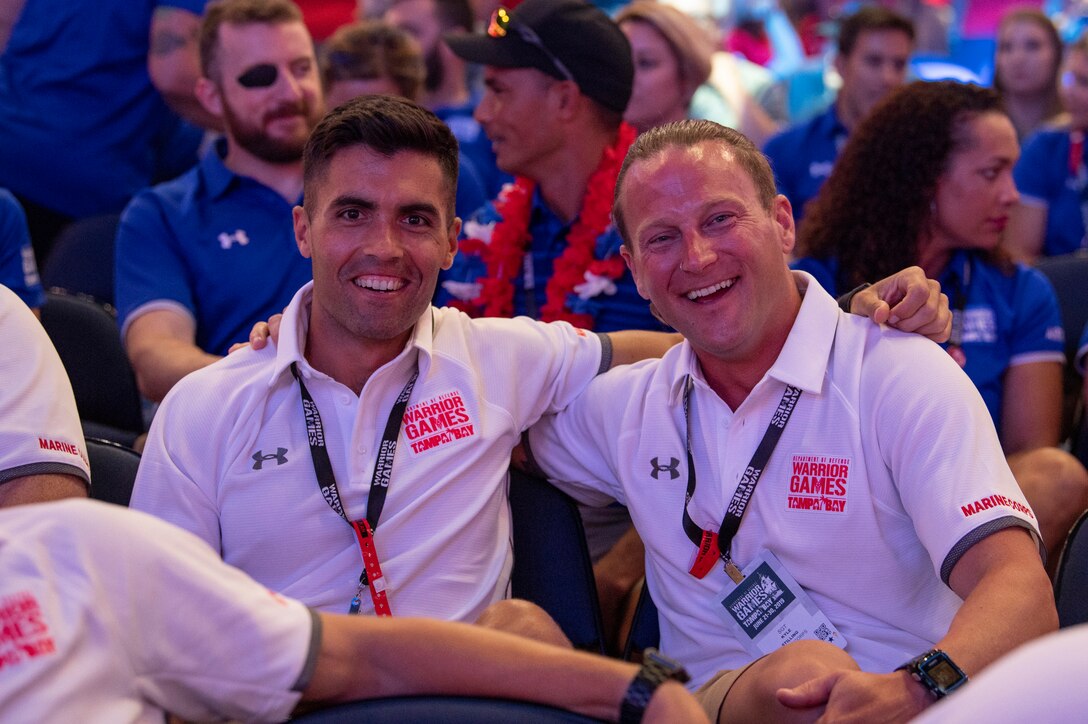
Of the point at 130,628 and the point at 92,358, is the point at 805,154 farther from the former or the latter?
the point at 130,628

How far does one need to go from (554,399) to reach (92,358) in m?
1.42

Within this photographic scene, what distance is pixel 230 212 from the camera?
372cm

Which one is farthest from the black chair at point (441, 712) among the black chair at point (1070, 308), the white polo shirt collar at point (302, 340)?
the black chair at point (1070, 308)

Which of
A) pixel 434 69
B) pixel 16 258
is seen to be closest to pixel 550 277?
pixel 16 258

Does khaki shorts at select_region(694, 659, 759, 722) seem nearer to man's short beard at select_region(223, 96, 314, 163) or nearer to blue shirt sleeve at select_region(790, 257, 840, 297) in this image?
blue shirt sleeve at select_region(790, 257, 840, 297)

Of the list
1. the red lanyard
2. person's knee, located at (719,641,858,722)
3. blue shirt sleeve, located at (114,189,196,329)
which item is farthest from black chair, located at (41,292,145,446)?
the red lanyard

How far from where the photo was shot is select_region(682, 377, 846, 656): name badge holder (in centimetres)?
217

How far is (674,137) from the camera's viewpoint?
2416mm

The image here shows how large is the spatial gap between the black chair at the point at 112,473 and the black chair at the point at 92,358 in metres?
0.86

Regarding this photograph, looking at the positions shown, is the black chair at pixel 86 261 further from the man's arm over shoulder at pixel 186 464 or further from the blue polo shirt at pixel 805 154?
the blue polo shirt at pixel 805 154

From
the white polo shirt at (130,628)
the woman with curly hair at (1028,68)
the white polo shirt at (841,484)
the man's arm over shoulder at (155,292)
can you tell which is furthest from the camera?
the woman with curly hair at (1028,68)

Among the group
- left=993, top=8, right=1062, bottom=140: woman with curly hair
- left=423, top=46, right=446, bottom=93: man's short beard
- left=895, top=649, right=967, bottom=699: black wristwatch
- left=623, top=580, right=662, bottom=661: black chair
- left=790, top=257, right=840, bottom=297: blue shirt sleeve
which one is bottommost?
left=623, top=580, right=662, bottom=661: black chair

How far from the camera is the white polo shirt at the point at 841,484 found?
81.4 inches

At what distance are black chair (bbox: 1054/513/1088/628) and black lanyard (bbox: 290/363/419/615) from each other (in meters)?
1.24
